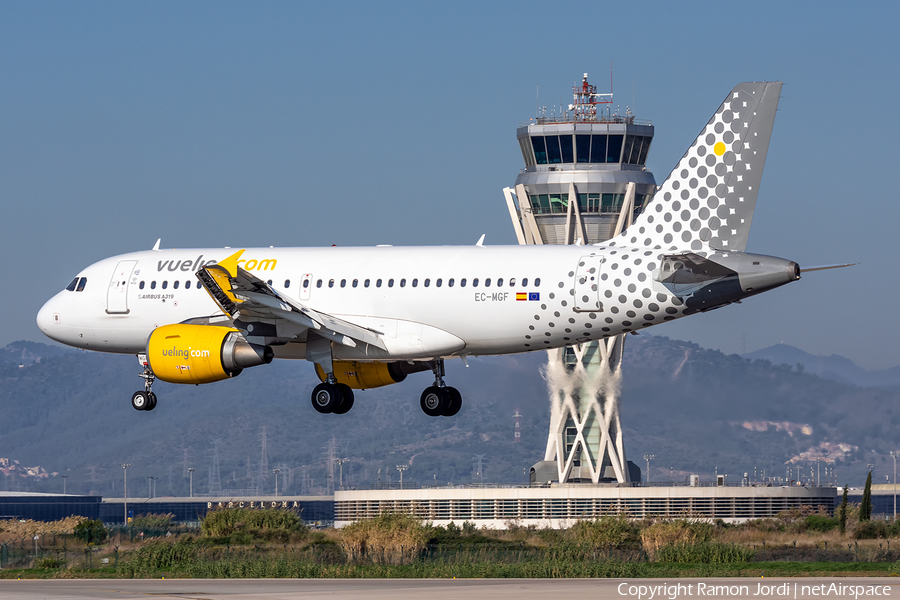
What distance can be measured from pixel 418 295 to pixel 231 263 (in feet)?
18.9

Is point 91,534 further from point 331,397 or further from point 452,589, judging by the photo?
point 452,589

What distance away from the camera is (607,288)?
37406mm

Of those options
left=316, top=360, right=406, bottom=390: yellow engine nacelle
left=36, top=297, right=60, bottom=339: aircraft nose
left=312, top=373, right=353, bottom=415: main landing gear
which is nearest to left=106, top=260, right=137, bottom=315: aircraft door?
left=36, top=297, right=60, bottom=339: aircraft nose

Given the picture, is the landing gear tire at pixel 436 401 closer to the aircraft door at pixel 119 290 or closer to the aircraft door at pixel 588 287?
the aircraft door at pixel 588 287

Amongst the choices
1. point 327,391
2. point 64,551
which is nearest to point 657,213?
point 327,391

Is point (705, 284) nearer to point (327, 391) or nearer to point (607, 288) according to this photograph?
point (607, 288)

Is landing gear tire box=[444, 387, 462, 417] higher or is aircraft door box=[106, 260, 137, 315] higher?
aircraft door box=[106, 260, 137, 315]

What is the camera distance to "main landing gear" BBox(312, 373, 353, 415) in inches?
1623

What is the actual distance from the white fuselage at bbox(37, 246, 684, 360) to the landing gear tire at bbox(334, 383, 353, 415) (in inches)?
54.0

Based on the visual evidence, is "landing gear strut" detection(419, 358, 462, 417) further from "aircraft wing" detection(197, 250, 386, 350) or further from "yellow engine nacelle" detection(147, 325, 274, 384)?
"yellow engine nacelle" detection(147, 325, 274, 384)

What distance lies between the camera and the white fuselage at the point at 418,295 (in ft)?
123

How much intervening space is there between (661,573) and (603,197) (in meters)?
75.5

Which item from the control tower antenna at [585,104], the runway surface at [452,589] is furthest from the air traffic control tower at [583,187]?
the runway surface at [452,589]

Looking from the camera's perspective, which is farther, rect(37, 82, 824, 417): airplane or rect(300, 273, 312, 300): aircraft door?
rect(300, 273, 312, 300): aircraft door
